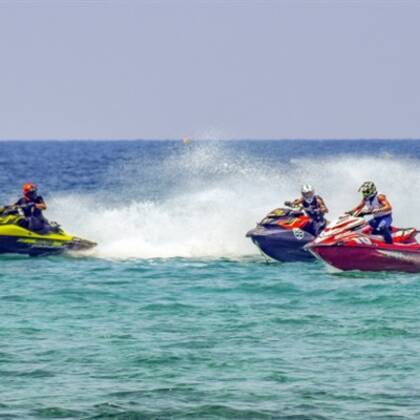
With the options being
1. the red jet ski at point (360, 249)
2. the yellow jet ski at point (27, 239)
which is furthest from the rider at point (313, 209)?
the yellow jet ski at point (27, 239)

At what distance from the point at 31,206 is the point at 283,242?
4919mm

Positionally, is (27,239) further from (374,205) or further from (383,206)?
(383,206)

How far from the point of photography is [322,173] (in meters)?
35.8

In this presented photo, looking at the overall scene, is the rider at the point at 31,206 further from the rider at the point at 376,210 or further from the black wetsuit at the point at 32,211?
the rider at the point at 376,210

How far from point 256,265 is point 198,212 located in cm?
643

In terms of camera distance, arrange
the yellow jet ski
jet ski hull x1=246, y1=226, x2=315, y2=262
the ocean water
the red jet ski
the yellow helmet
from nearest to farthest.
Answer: the ocean water
the yellow helmet
the red jet ski
jet ski hull x1=246, y1=226, x2=315, y2=262
the yellow jet ski

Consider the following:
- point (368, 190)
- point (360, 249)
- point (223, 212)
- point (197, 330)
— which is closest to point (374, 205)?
point (368, 190)

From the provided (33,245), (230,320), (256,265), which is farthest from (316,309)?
(33,245)

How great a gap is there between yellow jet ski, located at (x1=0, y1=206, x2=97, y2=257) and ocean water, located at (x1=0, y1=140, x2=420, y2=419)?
0.24m

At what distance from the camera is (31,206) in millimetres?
24312

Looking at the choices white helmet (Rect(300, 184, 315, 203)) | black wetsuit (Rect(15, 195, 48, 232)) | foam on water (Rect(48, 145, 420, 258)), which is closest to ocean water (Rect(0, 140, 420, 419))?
foam on water (Rect(48, 145, 420, 258))

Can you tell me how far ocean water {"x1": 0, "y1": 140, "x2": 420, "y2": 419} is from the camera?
12.6 m

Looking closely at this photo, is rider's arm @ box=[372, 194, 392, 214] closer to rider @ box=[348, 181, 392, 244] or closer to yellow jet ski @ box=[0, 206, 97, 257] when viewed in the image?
rider @ box=[348, 181, 392, 244]

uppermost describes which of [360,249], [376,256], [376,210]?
[376,210]
